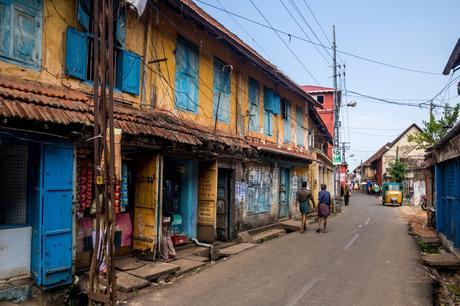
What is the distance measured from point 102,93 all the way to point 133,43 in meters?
4.21

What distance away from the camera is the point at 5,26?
652 centimetres

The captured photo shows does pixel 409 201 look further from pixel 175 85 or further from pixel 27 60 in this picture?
pixel 27 60

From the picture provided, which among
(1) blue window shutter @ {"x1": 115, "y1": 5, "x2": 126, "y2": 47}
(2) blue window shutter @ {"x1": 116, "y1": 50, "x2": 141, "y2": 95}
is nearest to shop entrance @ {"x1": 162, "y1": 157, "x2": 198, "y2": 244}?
(2) blue window shutter @ {"x1": 116, "y1": 50, "x2": 141, "y2": 95}

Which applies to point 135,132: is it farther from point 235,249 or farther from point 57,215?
point 235,249

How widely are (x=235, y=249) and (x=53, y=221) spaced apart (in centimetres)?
606

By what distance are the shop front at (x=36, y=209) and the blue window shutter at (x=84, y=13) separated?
8.57ft

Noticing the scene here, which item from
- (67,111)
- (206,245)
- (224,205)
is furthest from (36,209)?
(224,205)

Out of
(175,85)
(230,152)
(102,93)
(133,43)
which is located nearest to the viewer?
(102,93)

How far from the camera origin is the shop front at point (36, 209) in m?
6.56

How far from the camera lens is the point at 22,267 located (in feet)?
21.9

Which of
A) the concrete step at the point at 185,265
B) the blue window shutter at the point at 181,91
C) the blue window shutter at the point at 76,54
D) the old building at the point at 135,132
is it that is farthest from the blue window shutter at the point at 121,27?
the concrete step at the point at 185,265

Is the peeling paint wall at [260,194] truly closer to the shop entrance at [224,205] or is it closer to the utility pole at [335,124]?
the shop entrance at [224,205]

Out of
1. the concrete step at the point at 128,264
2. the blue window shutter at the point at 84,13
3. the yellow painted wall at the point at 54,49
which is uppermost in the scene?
the blue window shutter at the point at 84,13

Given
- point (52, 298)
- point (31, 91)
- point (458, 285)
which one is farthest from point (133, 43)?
point (458, 285)
